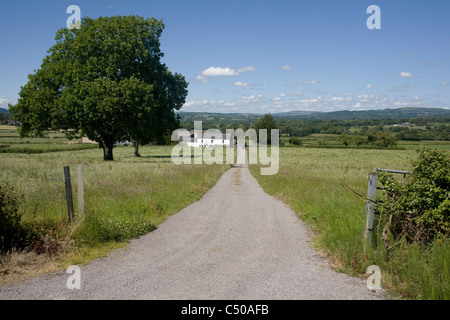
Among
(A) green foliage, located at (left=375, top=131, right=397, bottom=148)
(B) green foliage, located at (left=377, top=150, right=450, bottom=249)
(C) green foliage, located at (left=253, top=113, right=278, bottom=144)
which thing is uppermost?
(C) green foliage, located at (left=253, top=113, right=278, bottom=144)

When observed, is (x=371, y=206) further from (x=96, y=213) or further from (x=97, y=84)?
(x=97, y=84)

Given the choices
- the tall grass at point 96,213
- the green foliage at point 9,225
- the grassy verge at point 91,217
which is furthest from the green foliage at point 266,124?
the green foliage at point 9,225

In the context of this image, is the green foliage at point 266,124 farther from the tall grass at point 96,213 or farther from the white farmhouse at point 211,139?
the tall grass at point 96,213

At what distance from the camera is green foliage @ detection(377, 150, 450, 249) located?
590cm

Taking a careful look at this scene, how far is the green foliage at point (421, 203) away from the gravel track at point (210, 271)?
151cm

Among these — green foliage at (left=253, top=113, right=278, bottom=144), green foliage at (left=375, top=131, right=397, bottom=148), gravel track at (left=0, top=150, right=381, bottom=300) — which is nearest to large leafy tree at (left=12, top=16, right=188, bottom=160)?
gravel track at (left=0, top=150, right=381, bottom=300)

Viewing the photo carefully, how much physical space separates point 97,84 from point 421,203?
31562 millimetres

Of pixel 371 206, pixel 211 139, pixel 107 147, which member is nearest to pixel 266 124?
pixel 211 139

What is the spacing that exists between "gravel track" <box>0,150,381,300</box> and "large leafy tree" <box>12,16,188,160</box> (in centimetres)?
2583

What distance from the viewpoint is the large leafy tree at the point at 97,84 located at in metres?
32.2

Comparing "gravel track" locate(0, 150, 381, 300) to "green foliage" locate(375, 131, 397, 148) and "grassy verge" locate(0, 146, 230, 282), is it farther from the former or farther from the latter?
"green foliage" locate(375, 131, 397, 148)
